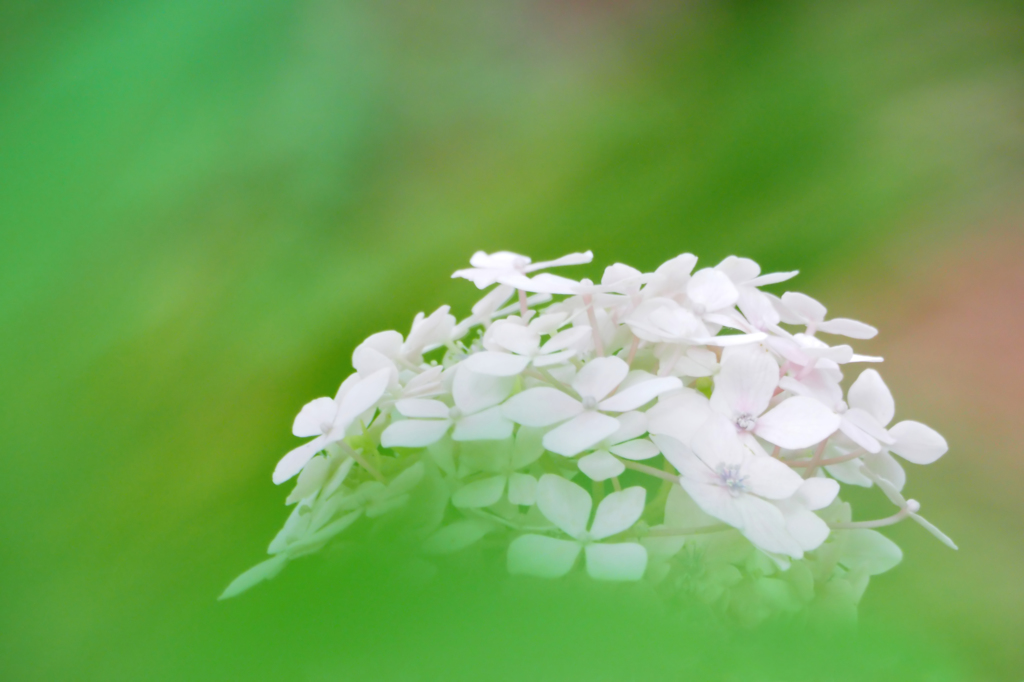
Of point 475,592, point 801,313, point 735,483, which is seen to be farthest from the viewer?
point 801,313

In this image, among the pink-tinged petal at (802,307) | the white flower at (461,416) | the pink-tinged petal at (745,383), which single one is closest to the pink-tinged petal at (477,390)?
the white flower at (461,416)

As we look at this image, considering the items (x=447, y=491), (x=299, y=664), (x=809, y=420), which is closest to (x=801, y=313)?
(x=809, y=420)

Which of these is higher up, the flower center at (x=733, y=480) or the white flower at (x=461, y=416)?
the white flower at (x=461, y=416)

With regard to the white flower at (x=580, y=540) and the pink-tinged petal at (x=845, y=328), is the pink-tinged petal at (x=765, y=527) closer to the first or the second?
the white flower at (x=580, y=540)

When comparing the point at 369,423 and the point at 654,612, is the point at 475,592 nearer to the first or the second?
the point at 654,612

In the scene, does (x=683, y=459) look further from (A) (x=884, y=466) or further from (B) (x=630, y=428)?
(A) (x=884, y=466)

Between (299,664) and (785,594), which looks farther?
(785,594)
